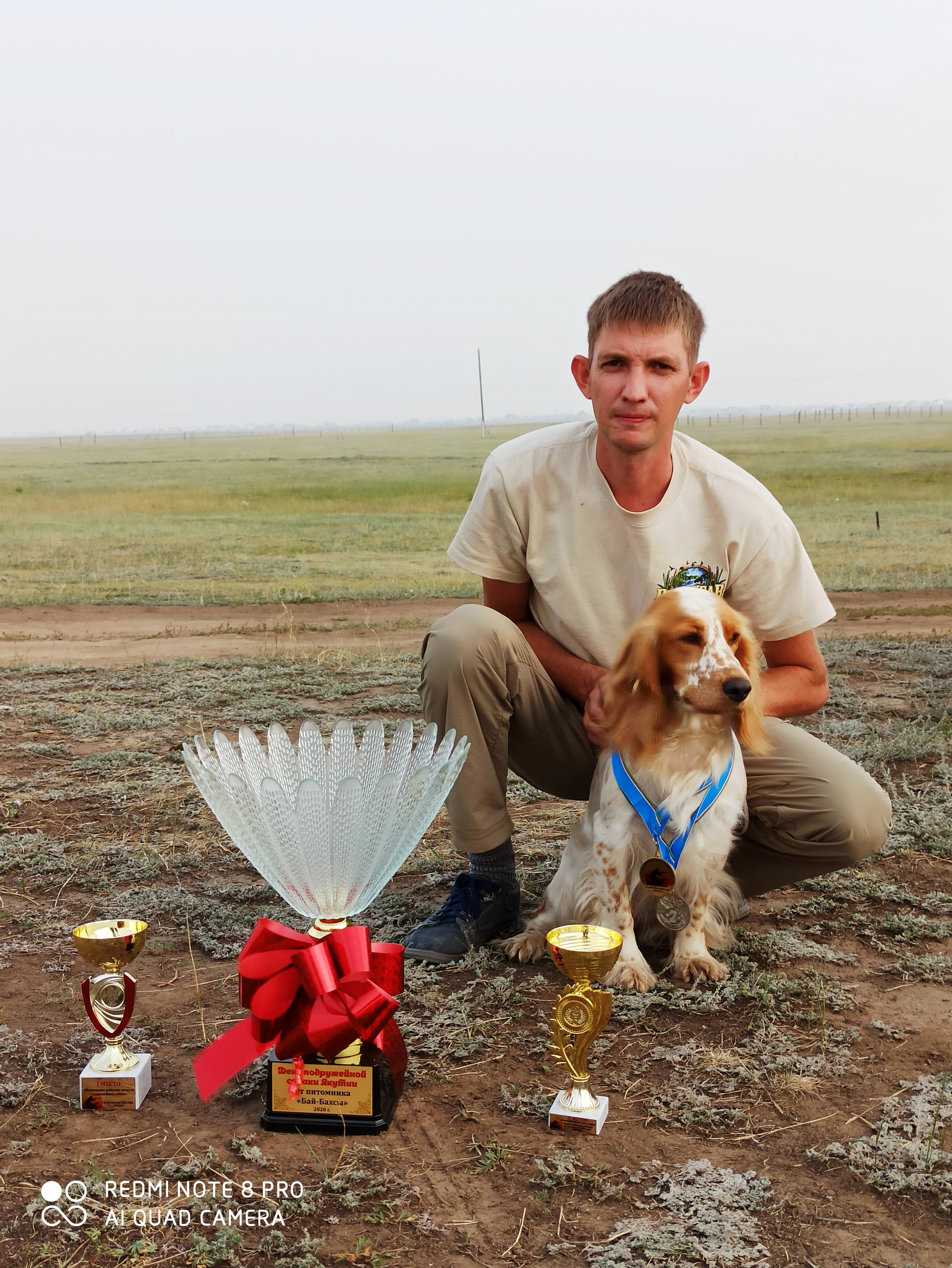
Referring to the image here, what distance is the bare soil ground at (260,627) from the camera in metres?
9.16

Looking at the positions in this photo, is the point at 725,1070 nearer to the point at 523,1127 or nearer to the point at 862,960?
the point at 523,1127

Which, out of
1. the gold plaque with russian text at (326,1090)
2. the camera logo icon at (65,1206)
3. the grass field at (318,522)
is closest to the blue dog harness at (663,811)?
the gold plaque with russian text at (326,1090)

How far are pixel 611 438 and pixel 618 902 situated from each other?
1.31 metres

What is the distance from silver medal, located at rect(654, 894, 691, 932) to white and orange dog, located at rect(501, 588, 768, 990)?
0.01 meters

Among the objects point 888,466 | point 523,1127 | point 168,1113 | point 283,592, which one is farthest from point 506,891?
point 888,466

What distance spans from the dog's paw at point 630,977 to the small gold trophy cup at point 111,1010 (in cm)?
126

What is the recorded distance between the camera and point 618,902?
309 centimetres

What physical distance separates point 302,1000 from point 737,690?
1282 mm

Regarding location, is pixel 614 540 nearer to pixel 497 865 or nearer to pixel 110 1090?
pixel 497 865

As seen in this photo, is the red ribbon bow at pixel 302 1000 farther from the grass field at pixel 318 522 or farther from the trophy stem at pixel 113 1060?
the grass field at pixel 318 522

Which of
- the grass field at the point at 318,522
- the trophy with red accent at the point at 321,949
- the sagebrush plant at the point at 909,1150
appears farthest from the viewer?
the grass field at the point at 318,522

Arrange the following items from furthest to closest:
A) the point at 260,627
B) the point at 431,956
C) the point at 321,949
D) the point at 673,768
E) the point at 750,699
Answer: the point at 260,627
the point at 431,956
the point at 673,768
the point at 750,699
the point at 321,949

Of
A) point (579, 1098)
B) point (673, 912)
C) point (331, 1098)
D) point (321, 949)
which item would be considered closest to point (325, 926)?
point (321, 949)

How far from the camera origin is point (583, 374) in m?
3.43
